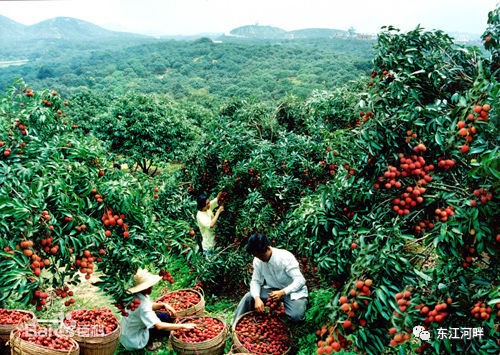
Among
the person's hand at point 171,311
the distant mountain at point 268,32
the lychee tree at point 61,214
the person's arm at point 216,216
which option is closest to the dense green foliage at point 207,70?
the person's arm at point 216,216

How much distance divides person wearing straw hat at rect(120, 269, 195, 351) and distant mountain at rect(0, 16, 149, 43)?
15343 centimetres

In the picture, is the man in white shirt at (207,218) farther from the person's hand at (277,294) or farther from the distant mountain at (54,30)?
the distant mountain at (54,30)

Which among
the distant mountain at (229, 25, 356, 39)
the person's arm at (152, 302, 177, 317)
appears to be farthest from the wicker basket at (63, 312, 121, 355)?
the distant mountain at (229, 25, 356, 39)

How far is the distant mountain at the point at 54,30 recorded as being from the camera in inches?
5815

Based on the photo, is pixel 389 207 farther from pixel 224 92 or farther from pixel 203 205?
pixel 224 92

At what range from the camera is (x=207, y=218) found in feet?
21.6

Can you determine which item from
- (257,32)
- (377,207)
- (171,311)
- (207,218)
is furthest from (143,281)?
(257,32)

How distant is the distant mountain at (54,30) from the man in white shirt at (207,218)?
151647 millimetres

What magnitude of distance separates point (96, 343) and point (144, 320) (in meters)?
0.51

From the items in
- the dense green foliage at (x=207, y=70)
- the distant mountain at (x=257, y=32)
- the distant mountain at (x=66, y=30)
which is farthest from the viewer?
the distant mountain at (x=66, y=30)

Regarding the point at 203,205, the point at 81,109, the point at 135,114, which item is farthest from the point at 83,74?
the point at 203,205

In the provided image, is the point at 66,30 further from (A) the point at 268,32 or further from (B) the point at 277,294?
(B) the point at 277,294

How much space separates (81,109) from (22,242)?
82.2 feet

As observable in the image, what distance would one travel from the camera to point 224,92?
43.2 m
